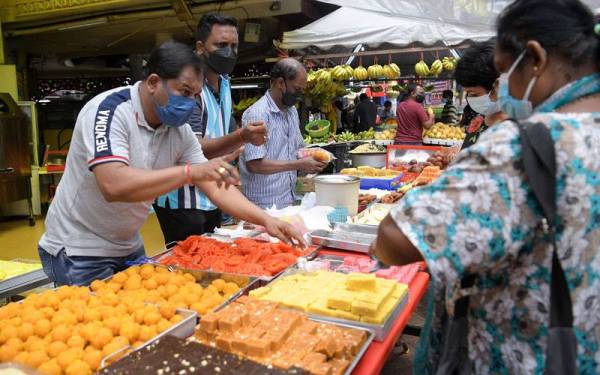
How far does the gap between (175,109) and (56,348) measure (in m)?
1.24

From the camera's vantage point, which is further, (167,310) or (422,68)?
(422,68)

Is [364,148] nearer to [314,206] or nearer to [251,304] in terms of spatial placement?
[314,206]

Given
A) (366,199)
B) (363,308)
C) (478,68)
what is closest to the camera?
(363,308)

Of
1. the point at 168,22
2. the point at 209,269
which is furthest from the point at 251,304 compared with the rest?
the point at 168,22

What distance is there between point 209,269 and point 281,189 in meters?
1.88

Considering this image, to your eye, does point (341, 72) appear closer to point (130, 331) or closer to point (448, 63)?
point (448, 63)

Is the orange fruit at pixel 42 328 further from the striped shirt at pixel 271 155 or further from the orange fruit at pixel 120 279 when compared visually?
the striped shirt at pixel 271 155

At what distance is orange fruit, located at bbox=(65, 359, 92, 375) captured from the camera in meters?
1.43

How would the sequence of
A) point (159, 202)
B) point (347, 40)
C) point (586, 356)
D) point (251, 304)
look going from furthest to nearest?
1. point (347, 40)
2. point (159, 202)
3. point (251, 304)
4. point (586, 356)

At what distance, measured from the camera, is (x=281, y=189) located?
4.12m

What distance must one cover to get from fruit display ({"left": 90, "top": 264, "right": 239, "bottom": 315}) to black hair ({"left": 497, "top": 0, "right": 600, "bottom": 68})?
148 centimetres

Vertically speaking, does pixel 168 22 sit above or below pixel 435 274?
above

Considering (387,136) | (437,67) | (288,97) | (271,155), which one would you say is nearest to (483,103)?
(288,97)

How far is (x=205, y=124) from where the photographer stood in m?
3.63
